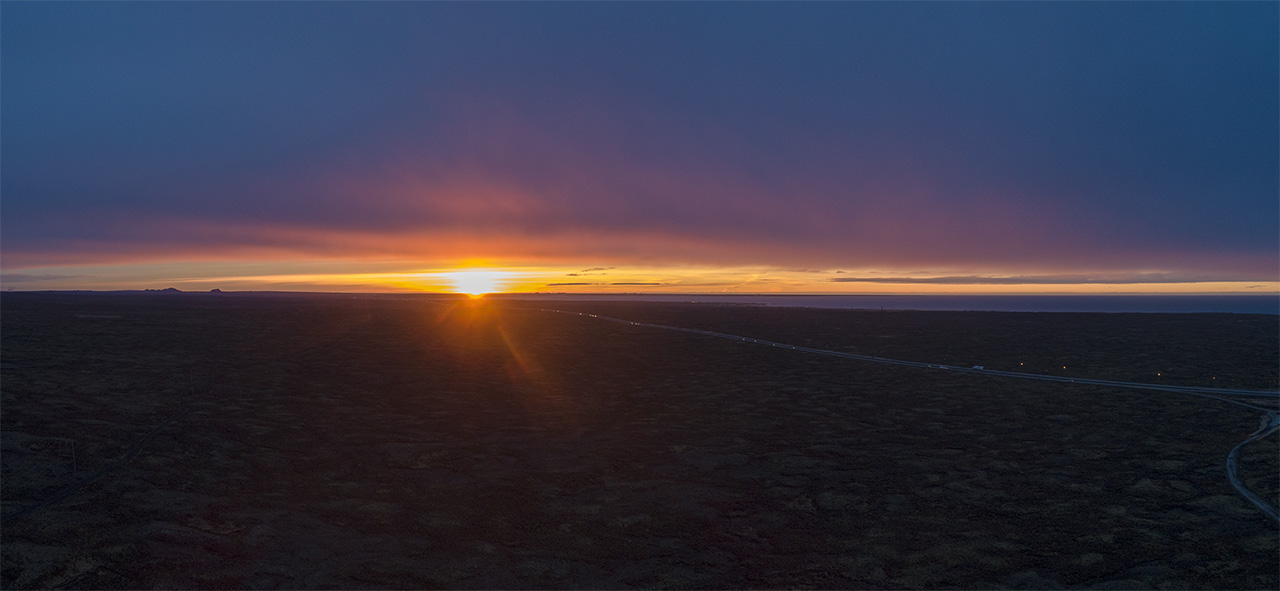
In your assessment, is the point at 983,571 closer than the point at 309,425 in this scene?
Yes

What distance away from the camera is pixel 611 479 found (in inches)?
408

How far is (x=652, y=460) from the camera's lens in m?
11.5

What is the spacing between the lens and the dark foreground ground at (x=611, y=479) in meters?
7.07

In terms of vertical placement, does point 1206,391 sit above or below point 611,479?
above

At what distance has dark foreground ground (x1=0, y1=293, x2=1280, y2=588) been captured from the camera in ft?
23.2

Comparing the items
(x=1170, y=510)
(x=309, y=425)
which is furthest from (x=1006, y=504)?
(x=309, y=425)

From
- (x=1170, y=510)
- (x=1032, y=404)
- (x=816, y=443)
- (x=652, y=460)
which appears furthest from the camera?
(x=1032, y=404)

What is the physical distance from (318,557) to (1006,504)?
28.9 ft

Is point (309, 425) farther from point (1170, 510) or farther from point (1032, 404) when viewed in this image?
point (1032, 404)

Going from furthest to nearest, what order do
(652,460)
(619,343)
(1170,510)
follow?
1. (619,343)
2. (652,460)
3. (1170,510)

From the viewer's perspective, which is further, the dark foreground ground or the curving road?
the curving road

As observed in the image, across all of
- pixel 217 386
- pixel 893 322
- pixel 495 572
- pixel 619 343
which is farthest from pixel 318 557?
pixel 893 322

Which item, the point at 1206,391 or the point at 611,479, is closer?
the point at 611,479

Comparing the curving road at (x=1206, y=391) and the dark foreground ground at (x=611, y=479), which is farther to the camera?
the curving road at (x=1206, y=391)
